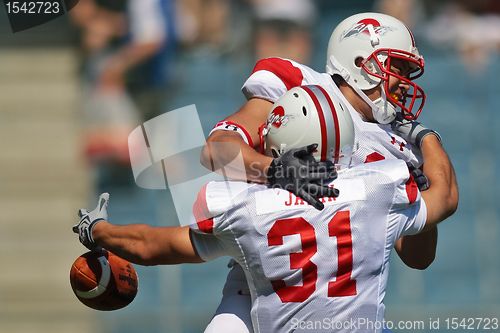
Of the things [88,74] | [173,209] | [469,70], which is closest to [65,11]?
[88,74]

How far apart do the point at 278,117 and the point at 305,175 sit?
28 cm

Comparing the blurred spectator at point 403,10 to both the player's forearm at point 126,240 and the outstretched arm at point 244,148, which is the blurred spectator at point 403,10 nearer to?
the outstretched arm at point 244,148

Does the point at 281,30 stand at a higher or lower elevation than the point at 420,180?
lower

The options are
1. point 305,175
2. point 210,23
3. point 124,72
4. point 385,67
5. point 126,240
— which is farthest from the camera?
point 210,23

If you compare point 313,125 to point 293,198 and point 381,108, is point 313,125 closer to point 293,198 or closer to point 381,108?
point 293,198

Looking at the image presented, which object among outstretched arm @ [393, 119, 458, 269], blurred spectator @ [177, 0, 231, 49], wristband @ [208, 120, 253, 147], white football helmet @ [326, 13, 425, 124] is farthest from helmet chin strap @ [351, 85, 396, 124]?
blurred spectator @ [177, 0, 231, 49]

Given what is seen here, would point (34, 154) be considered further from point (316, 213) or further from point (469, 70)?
point (316, 213)

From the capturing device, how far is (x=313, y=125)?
10.9 ft

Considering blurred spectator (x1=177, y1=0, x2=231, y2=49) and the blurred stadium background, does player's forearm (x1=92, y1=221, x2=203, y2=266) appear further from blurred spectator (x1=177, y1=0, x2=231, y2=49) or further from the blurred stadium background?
blurred spectator (x1=177, y1=0, x2=231, y2=49)

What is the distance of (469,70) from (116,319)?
11.4ft

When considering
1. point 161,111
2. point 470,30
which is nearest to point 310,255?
point 161,111

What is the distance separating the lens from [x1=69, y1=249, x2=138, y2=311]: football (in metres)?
3.71

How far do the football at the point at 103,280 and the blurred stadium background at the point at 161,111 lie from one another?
324cm

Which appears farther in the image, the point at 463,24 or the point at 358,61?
the point at 463,24
